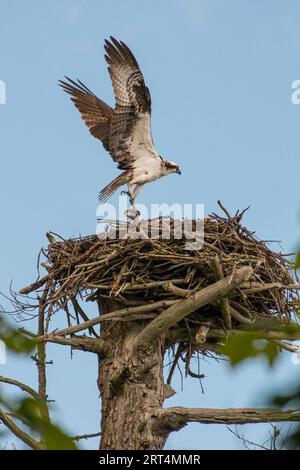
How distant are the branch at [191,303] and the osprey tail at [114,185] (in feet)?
8.95

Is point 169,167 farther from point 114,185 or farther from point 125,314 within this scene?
point 125,314

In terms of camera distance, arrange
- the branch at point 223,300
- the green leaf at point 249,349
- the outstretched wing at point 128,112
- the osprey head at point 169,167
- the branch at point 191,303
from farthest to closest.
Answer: the osprey head at point 169,167 → the outstretched wing at point 128,112 → the branch at point 223,300 → the branch at point 191,303 → the green leaf at point 249,349

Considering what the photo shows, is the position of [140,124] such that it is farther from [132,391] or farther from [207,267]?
[132,391]

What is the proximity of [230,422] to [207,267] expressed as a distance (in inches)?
57.4

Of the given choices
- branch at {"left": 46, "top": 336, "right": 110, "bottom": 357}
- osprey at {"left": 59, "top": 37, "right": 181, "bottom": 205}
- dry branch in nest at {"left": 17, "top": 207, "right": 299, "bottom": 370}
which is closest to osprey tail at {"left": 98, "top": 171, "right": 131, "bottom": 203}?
osprey at {"left": 59, "top": 37, "right": 181, "bottom": 205}

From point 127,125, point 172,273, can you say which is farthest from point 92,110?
point 172,273

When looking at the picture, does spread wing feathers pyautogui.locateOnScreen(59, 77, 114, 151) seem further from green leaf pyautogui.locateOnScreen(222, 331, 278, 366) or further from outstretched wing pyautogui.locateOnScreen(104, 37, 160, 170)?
green leaf pyautogui.locateOnScreen(222, 331, 278, 366)

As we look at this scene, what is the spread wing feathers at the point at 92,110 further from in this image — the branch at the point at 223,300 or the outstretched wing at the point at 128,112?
the branch at the point at 223,300

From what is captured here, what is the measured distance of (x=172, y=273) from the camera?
6.51 m

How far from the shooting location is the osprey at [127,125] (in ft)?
27.4

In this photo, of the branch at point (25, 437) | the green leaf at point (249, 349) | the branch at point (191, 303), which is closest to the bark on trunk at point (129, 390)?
the branch at point (191, 303)

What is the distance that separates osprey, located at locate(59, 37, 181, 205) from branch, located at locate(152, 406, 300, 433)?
132 inches

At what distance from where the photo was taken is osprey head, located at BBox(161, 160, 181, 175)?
9.20 metres

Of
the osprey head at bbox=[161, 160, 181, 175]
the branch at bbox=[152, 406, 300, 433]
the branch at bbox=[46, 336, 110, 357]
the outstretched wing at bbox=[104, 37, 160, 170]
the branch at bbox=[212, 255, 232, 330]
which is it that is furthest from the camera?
the osprey head at bbox=[161, 160, 181, 175]
